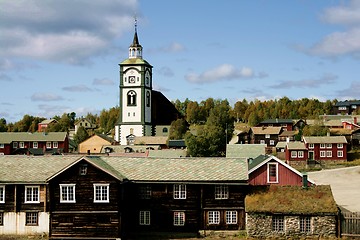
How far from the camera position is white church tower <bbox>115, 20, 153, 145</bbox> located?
115438 millimetres

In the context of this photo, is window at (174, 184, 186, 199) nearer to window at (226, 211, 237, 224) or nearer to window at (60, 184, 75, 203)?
window at (226, 211, 237, 224)

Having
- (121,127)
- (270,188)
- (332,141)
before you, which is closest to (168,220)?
(270,188)

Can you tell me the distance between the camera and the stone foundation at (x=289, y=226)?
36.7 m

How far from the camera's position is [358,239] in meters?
36.4

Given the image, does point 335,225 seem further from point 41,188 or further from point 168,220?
point 41,188

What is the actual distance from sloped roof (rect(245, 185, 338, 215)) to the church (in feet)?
247

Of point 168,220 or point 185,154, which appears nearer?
point 168,220

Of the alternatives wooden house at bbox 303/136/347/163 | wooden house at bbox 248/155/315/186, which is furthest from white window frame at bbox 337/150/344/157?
wooden house at bbox 248/155/315/186

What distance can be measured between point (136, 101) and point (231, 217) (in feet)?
258

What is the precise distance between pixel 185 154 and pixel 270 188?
4620cm

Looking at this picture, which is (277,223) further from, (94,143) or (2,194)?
(94,143)

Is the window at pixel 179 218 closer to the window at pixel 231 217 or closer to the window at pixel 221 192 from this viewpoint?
the window at pixel 221 192

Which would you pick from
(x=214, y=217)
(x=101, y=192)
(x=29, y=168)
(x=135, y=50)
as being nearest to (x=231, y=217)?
(x=214, y=217)

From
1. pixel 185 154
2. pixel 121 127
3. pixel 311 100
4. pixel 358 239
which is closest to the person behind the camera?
pixel 358 239
